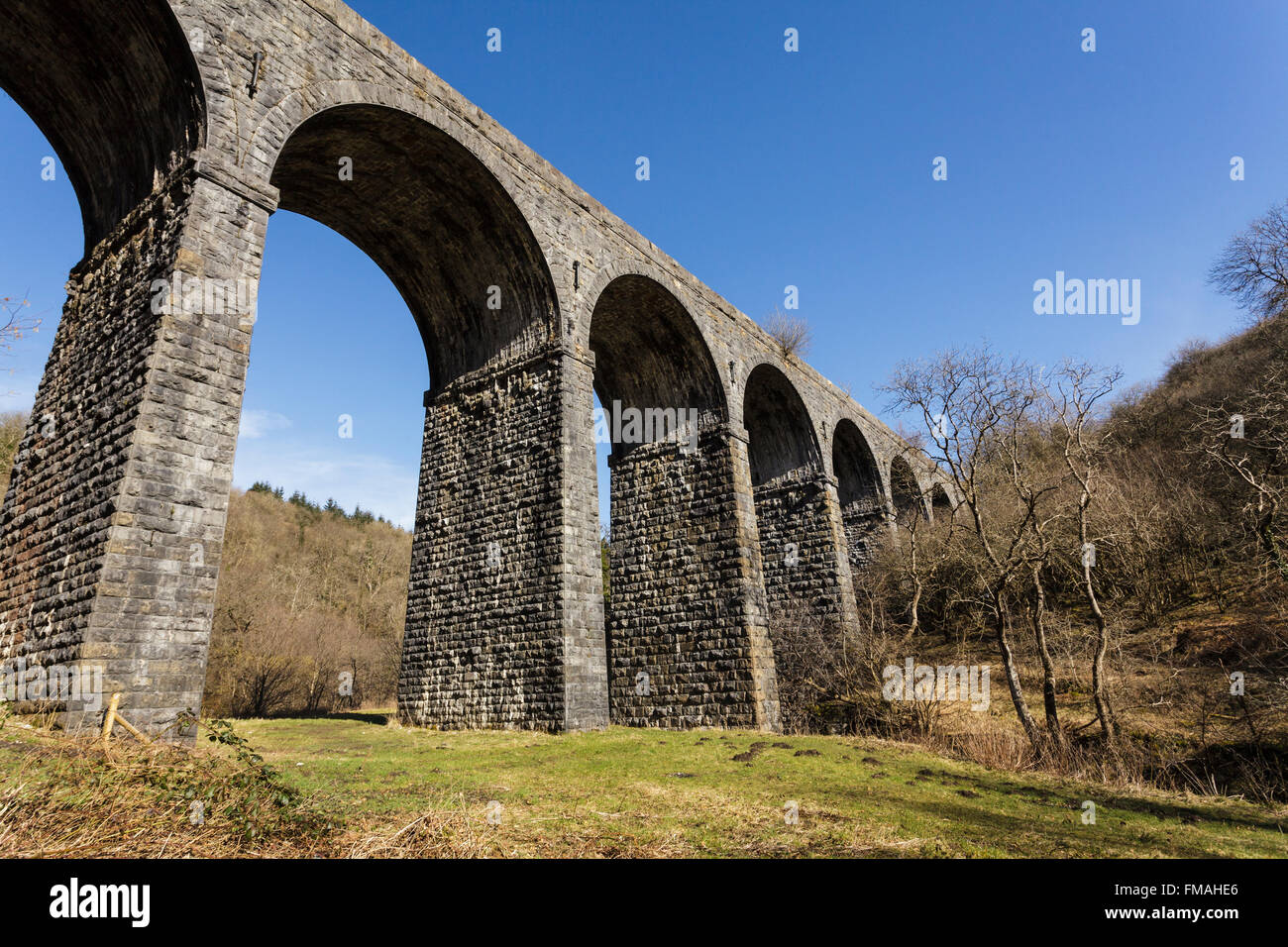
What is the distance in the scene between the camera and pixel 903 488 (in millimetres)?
28188

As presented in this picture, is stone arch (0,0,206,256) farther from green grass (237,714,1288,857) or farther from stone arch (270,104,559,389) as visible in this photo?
green grass (237,714,1288,857)

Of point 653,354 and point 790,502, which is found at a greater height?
point 653,354

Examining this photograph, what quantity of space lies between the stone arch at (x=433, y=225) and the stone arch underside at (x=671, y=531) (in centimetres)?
216

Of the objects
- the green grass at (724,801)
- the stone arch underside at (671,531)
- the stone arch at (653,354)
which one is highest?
the stone arch at (653,354)

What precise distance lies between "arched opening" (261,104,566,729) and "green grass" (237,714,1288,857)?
4.59 feet

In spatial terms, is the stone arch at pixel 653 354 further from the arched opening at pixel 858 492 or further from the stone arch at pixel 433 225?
the arched opening at pixel 858 492

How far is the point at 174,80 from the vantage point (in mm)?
8297

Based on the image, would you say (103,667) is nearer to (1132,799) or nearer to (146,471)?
(146,471)

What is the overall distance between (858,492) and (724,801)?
65.2 feet

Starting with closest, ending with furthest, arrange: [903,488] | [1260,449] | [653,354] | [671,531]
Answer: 1. [671,531]
2. [653,354]
3. [1260,449]
4. [903,488]

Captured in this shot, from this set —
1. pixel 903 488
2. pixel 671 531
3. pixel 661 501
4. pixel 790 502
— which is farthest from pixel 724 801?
pixel 903 488

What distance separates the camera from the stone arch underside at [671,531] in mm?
13977

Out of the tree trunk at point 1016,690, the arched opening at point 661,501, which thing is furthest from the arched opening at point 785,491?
Answer: the tree trunk at point 1016,690

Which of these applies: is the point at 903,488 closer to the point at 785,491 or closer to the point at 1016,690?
the point at 785,491
